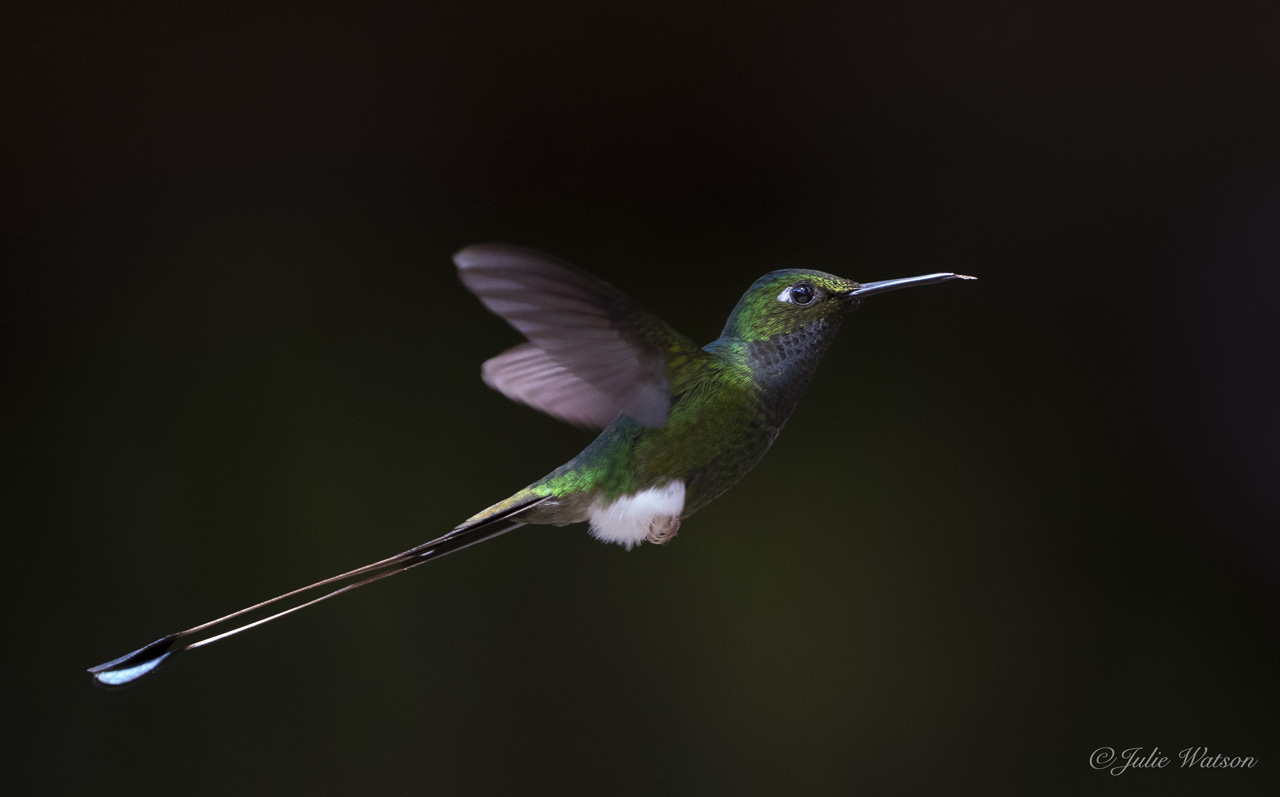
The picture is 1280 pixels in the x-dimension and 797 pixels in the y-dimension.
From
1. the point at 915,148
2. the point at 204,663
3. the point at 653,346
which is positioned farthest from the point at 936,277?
the point at 204,663

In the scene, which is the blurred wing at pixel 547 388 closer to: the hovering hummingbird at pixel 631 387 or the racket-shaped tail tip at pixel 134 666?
the hovering hummingbird at pixel 631 387

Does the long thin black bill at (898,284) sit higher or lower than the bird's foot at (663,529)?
higher

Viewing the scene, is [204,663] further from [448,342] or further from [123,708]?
[448,342]

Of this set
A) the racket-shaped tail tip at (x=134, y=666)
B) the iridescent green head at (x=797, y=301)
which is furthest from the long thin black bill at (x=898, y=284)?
the racket-shaped tail tip at (x=134, y=666)

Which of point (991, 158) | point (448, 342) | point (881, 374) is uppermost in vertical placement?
point (991, 158)
